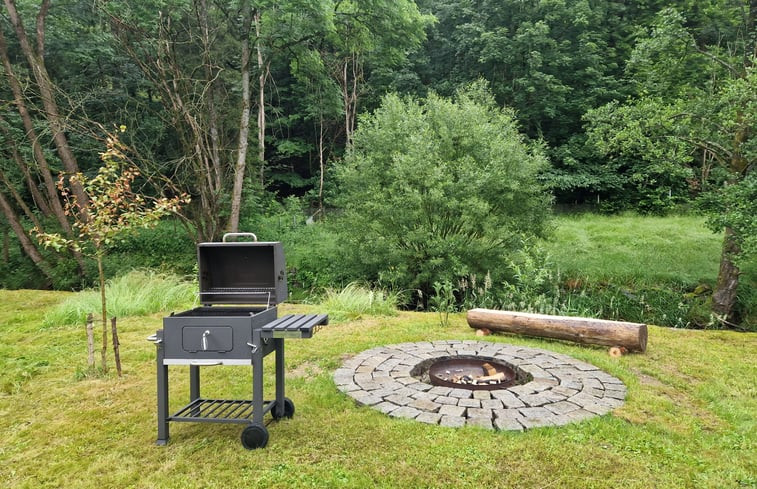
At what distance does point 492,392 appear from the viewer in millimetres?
3453

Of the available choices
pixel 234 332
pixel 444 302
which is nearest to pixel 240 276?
pixel 234 332

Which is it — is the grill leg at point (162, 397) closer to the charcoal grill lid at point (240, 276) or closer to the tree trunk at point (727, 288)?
the charcoal grill lid at point (240, 276)

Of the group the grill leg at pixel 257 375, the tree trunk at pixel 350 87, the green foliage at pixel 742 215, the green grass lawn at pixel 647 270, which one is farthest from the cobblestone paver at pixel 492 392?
the tree trunk at pixel 350 87

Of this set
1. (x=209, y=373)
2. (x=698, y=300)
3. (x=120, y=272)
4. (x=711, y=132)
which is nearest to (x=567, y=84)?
(x=711, y=132)

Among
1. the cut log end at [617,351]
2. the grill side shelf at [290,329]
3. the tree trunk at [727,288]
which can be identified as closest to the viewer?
the grill side shelf at [290,329]

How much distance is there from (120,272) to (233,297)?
784 centimetres

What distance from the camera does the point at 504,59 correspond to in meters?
18.2

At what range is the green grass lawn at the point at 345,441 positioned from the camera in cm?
238

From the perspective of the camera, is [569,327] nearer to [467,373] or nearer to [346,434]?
[467,373]

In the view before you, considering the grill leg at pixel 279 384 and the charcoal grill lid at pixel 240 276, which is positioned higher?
the charcoal grill lid at pixel 240 276

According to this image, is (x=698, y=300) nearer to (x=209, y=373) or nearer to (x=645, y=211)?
(x=209, y=373)

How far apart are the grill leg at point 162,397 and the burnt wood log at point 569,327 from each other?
3.76 m

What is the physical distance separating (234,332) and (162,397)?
2.04 feet

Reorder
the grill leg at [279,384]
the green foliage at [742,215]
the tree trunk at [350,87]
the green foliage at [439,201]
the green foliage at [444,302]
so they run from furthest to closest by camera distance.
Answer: the tree trunk at [350,87] < the green foliage at [439,201] < the green foliage at [444,302] < the green foliage at [742,215] < the grill leg at [279,384]
